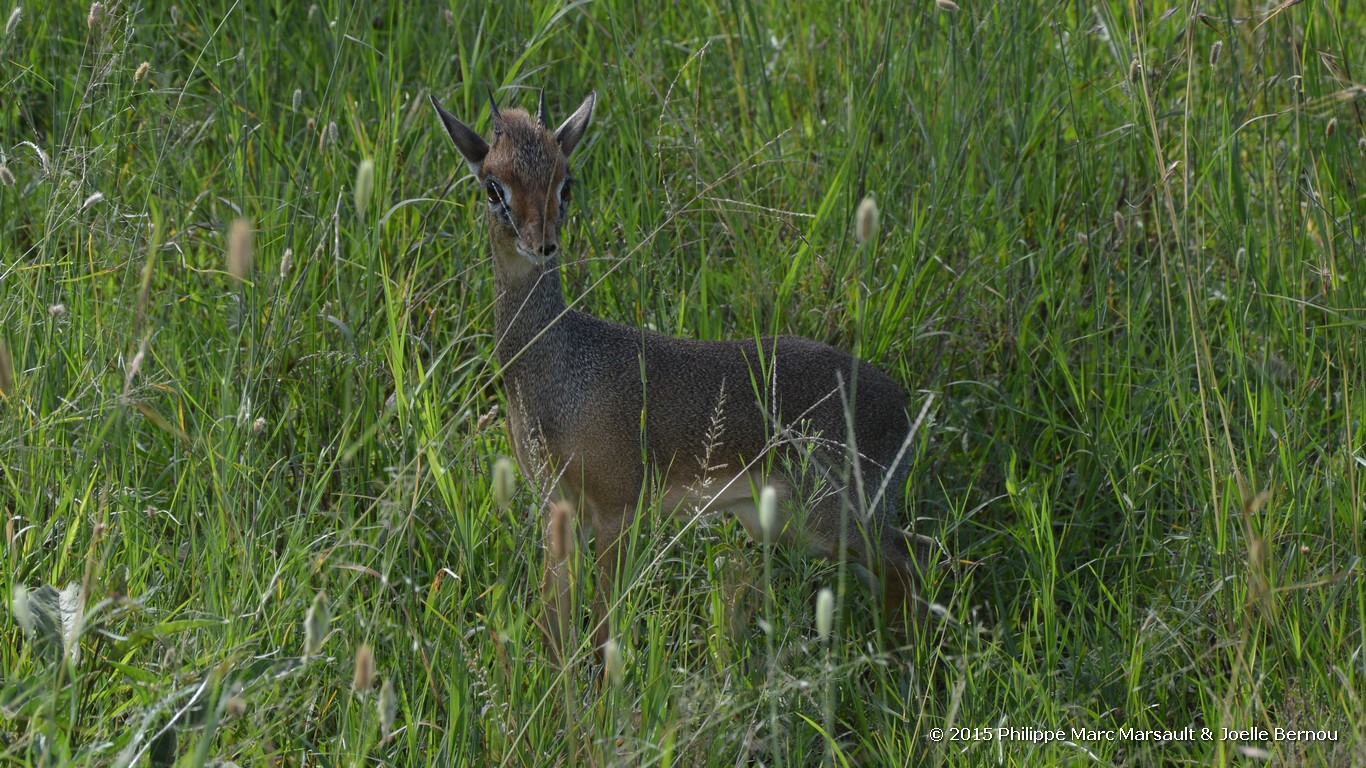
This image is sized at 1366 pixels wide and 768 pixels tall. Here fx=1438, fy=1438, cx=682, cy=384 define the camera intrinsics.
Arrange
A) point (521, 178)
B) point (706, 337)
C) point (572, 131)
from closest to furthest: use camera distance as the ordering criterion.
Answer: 1. point (521, 178)
2. point (572, 131)
3. point (706, 337)

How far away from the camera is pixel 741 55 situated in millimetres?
5402

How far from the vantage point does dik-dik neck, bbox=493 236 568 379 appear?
4035 millimetres

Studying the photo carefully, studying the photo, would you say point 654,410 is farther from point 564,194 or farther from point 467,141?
point 467,141

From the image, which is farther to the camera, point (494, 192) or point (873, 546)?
point (873, 546)

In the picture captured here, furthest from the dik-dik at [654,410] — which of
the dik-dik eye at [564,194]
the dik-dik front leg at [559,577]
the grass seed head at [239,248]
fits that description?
the grass seed head at [239,248]

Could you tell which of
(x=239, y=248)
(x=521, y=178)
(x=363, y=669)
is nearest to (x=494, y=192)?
(x=521, y=178)

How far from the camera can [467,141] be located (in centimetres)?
391

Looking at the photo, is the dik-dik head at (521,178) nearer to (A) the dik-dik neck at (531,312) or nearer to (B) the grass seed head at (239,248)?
(A) the dik-dik neck at (531,312)

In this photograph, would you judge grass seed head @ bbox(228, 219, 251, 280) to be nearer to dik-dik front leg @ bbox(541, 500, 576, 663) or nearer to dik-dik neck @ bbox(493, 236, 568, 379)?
dik-dik front leg @ bbox(541, 500, 576, 663)

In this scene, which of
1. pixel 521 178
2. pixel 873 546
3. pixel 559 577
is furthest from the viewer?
pixel 873 546

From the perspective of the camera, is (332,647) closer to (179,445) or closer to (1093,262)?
(179,445)

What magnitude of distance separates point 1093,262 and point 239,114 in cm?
293

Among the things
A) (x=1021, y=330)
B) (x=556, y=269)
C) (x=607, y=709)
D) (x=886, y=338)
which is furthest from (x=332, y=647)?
(x=1021, y=330)

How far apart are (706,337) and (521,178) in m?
1.06
